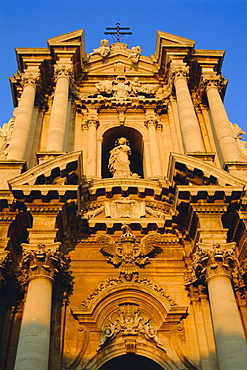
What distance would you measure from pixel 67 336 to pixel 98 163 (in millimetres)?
6809

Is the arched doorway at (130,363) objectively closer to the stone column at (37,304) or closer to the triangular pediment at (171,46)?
the stone column at (37,304)

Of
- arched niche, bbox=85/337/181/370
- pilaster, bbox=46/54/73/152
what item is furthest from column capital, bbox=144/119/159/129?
arched niche, bbox=85/337/181/370

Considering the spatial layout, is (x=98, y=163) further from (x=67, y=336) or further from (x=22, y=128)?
(x=67, y=336)

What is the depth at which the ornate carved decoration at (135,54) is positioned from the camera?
827 inches

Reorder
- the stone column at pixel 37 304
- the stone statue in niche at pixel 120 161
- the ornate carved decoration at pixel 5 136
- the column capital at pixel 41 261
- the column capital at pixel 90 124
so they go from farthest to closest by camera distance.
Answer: the column capital at pixel 90 124 → the ornate carved decoration at pixel 5 136 → the stone statue in niche at pixel 120 161 → the column capital at pixel 41 261 → the stone column at pixel 37 304

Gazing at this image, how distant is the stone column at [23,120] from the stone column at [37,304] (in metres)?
4.31

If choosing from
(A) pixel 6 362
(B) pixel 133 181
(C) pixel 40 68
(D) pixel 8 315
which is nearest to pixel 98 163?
(B) pixel 133 181

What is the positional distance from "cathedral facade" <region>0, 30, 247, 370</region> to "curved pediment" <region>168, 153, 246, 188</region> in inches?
1.2

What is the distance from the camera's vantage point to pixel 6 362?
1062 centimetres

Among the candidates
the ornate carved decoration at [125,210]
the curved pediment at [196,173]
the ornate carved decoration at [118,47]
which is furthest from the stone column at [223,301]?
the ornate carved decoration at [118,47]

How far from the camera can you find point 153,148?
16797 millimetres

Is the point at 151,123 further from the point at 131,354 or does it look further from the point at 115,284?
the point at 131,354

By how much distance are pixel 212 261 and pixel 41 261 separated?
406 cm

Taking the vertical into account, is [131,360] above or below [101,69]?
below
